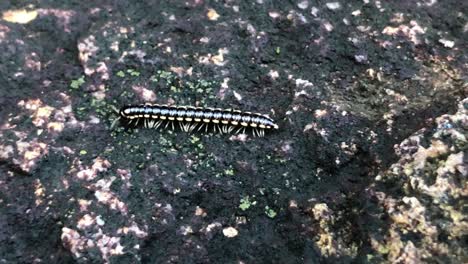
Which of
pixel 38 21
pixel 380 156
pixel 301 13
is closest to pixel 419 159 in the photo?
pixel 380 156

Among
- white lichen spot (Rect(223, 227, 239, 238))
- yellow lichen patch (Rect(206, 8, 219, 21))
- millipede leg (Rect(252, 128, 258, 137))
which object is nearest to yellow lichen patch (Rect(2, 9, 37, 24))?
yellow lichen patch (Rect(206, 8, 219, 21))

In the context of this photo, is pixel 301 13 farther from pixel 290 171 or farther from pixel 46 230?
pixel 46 230

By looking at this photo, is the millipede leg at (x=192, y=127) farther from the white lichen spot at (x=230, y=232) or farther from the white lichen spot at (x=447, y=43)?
the white lichen spot at (x=447, y=43)

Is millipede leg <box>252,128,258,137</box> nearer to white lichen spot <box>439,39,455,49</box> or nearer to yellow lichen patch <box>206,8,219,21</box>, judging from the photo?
yellow lichen patch <box>206,8,219,21</box>

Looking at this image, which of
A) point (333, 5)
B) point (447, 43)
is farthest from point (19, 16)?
point (447, 43)

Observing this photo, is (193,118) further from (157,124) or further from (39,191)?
(39,191)

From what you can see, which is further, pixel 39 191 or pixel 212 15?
pixel 212 15

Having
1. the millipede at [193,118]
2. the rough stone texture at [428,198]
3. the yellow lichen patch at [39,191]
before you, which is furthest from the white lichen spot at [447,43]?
the yellow lichen patch at [39,191]
